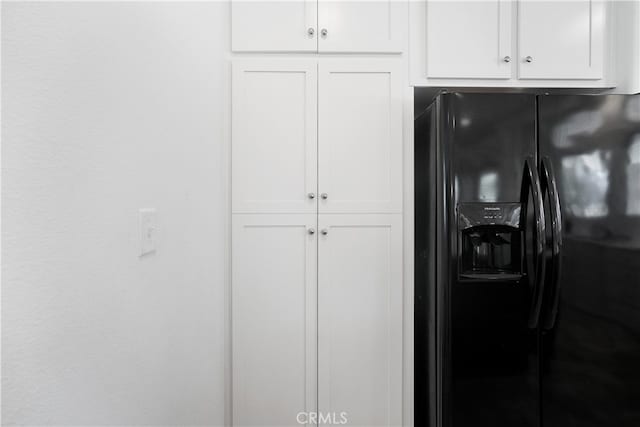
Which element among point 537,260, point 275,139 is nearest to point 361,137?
point 275,139

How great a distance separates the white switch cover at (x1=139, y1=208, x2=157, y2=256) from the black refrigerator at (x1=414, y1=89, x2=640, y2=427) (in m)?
0.96

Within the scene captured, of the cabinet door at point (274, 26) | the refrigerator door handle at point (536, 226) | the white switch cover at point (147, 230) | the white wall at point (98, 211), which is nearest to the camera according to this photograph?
the white wall at point (98, 211)

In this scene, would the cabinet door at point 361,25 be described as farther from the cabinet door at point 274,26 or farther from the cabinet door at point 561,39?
the cabinet door at point 561,39

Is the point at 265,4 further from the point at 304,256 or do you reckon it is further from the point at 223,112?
the point at 304,256

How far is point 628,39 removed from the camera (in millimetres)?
1626

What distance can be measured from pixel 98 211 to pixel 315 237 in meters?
1.10

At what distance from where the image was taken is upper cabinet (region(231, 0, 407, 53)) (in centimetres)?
165

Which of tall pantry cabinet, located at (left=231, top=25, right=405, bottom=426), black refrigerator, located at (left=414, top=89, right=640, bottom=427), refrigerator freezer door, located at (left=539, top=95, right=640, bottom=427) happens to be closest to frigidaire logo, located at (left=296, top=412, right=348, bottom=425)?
tall pantry cabinet, located at (left=231, top=25, right=405, bottom=426)

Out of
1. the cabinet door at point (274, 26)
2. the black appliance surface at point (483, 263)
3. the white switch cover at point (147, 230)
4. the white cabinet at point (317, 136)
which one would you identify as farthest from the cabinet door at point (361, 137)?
the white switch cover at point (147, 230)

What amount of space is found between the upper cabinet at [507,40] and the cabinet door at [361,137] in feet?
0.55

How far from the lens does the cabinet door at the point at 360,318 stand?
1689 millimetres

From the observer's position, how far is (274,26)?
1.66 meters

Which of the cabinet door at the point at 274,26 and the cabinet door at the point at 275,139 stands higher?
the cabinet door at the point at 274,26

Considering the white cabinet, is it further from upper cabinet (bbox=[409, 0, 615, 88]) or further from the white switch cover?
the white switch cover
